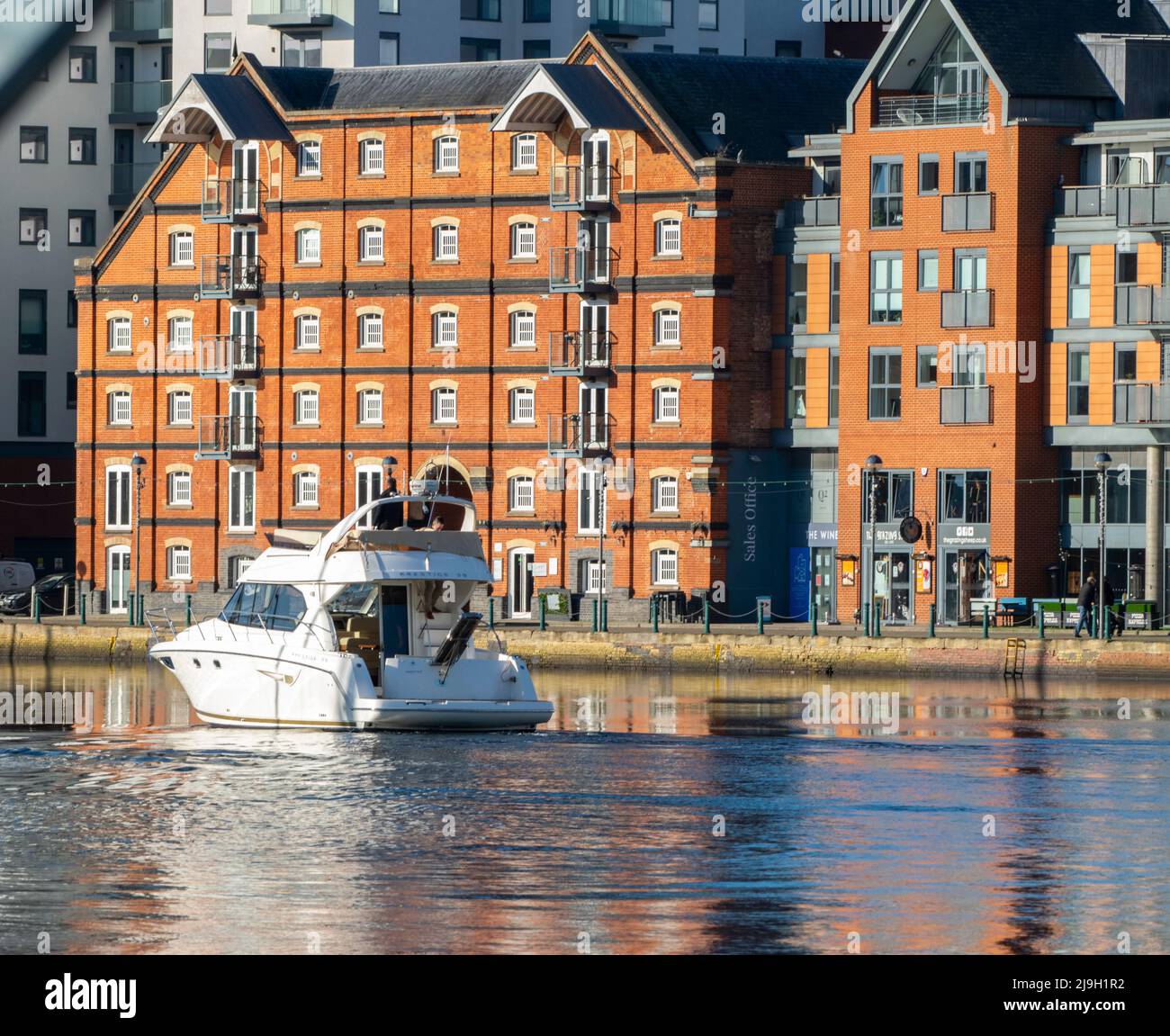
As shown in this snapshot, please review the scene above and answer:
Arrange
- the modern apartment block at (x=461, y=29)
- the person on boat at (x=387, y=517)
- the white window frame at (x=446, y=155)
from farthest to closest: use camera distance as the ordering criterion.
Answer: the modern apartment block at (x=461, y=29)
the white window frame at (x=446, y=155)
the person on boat at (x=387, y=517)

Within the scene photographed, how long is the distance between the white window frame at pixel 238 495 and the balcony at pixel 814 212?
21.0m

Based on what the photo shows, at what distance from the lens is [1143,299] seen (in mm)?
85938

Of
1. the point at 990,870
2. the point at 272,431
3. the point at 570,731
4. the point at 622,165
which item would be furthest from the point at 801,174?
the point at 990,870

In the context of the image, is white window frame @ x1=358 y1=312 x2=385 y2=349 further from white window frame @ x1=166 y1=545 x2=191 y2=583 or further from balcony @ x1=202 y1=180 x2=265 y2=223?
white window frame @ x1=166 y1=545 x2=191 y2=583

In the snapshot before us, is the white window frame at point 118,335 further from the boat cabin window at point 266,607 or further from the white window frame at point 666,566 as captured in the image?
the boat cabin window at point 266,607

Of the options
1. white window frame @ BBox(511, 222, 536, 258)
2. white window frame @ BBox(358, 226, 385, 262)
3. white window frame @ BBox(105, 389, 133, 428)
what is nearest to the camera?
white window frame @ BBox(511, 222, 536, 258)

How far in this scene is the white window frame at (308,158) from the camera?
98.6 metres

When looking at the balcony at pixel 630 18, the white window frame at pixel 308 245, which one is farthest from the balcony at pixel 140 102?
the white window frame at pixel 308 245

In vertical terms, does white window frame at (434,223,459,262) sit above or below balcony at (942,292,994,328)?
above

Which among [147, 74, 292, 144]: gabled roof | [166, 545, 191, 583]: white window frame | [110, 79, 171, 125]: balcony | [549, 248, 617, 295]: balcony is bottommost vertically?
[166, 545, 191, 583]: white window frame

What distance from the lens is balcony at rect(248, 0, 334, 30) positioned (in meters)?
116

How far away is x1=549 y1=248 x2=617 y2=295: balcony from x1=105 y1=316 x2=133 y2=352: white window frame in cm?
1707

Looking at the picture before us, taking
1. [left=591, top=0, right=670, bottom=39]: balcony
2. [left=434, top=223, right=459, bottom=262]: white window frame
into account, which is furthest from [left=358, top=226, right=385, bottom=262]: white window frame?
[left=591, top=0, right=670, bottom=39]: balcony

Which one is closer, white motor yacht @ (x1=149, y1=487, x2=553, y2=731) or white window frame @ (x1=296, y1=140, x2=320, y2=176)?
white motor yacht @ (x1=149, y1=487, x2=553, y2=731)
